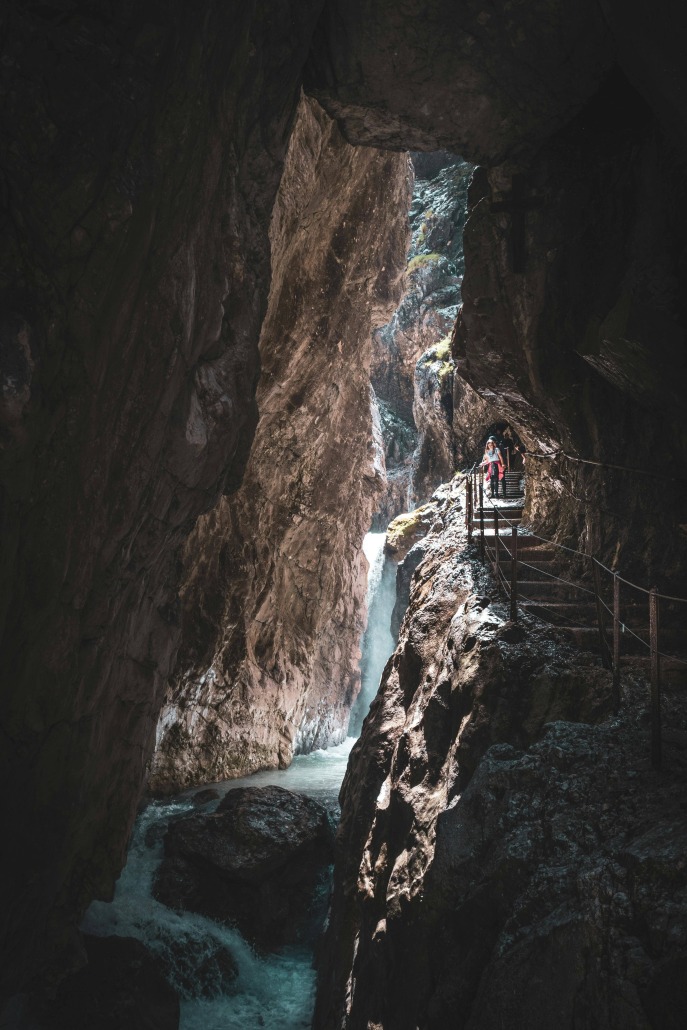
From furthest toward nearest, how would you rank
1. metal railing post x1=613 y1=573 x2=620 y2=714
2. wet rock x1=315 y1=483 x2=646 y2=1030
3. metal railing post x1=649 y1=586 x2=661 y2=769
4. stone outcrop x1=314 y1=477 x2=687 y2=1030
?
1. metal railing post x1=613 y1=573 x2=620 y2=714
2. wet rock x1=315 y1=483 x2=646 y2=1030
3. metal railing post x1=649 y1=586 x2=661 y2=769
4. stone outcrop x1=314 y1=477 x2=687 y2=1030

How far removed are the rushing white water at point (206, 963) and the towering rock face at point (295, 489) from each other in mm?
3823

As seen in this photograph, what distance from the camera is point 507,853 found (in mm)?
4621

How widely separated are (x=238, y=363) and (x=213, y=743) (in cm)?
1044

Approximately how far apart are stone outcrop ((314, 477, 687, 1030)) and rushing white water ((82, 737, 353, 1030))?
1222 mm

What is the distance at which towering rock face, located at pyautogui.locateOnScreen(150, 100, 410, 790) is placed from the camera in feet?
37.9

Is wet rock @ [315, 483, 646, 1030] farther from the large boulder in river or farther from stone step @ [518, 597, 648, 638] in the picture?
the large boulder in river

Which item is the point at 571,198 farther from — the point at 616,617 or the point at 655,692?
the point at 655,692

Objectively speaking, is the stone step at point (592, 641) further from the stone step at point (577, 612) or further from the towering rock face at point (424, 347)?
the towering rock face at point (424, 347)

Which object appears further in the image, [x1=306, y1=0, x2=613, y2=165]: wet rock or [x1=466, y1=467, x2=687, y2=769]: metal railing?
[x1=306, y1=0, x2=613, y2=165]: wet rock

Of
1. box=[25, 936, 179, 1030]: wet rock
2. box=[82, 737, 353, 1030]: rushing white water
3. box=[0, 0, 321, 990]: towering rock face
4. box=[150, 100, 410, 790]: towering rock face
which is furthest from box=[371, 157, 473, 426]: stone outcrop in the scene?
box=[25, 936, 179, 1030]: wet rock

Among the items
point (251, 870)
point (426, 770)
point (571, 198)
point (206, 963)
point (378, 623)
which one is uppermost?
point (571, 198)

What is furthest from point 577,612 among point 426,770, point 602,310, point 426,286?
point 426,286

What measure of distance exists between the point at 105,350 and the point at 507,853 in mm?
4248

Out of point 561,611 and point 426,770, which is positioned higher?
point 561,611
